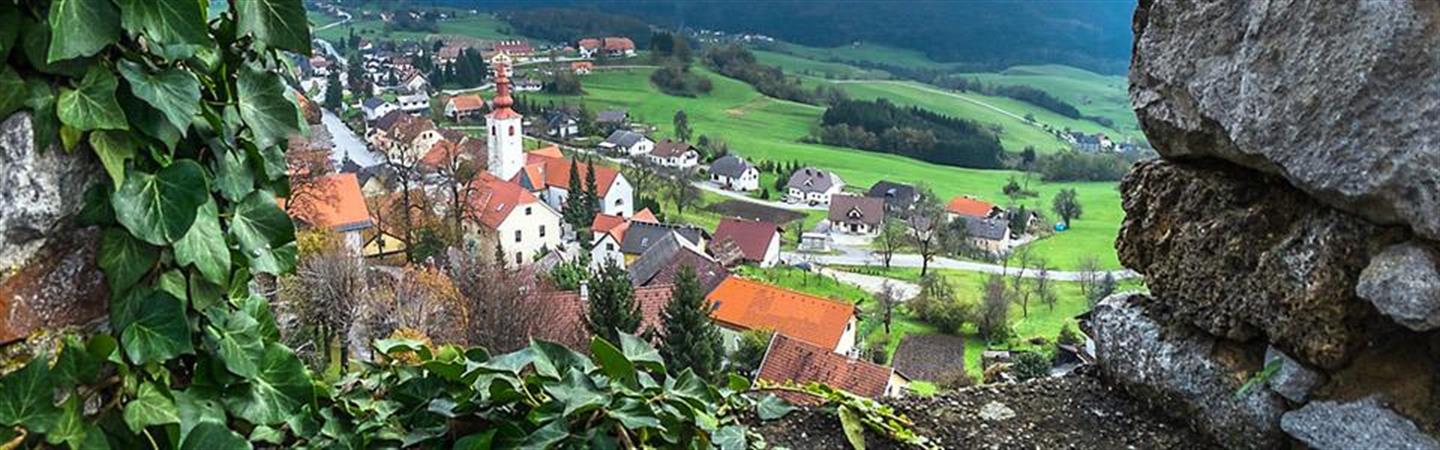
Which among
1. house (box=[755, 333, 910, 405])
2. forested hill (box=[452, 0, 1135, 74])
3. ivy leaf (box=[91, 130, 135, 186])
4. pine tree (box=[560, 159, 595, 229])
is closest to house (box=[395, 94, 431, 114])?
pine tree (box=[560, 159, 595, 229])

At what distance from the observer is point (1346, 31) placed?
1.91 m

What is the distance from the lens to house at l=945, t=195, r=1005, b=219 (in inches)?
2186

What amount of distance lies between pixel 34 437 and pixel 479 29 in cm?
11701

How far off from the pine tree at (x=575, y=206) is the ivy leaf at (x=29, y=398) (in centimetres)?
4514

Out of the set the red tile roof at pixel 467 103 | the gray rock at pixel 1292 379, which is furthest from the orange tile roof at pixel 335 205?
the red tile roof at pixel 467 103

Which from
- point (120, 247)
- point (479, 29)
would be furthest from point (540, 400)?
point (479, 29)

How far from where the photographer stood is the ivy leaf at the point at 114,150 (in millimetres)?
1560

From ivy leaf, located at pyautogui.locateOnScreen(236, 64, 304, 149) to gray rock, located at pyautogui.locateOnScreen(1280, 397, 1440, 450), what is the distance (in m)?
2.06

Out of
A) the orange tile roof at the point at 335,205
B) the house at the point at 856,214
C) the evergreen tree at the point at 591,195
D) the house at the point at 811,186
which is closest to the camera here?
the orange tile roof at the point at 335,205

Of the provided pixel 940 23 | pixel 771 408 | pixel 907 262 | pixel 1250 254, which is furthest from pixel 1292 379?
pixel 940 23

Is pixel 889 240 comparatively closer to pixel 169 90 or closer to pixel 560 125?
pixel 560 125

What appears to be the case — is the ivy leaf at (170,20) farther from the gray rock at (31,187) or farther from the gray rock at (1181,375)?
the gray rock at (1181,375)

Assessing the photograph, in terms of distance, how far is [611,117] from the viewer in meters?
76.0

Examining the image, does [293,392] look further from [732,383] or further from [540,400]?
[732,383]
